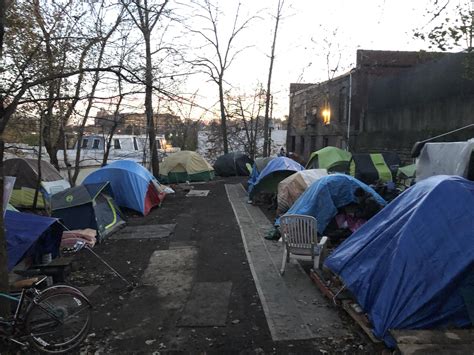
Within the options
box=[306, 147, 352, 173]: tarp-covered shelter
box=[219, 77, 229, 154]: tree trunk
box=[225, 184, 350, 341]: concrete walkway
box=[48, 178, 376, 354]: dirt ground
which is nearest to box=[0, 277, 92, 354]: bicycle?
box=[48, 178, 376, 354]: dirt ground

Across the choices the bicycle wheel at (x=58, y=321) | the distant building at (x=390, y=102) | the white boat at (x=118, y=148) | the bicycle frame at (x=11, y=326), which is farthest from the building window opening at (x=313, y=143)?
the bicycle frame at (x=11, y=326)

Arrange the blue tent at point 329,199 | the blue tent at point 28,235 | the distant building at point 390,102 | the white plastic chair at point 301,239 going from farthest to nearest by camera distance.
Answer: the distant building at point 390,102 < the blue tent at point 329,199 < the white plastic chair at point 301,239 < the blue tent at point 28,235

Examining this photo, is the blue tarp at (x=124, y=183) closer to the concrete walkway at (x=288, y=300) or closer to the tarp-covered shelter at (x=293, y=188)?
the tarp-covered shelter at (x=293, y=188)

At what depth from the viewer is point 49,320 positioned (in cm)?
475

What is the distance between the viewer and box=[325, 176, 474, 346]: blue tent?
4398 mm

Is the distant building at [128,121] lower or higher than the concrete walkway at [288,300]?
higher

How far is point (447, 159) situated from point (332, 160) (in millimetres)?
9308

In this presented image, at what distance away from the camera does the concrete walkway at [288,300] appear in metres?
5.21

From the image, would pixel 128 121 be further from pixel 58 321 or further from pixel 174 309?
pixel 58 321

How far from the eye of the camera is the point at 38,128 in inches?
421

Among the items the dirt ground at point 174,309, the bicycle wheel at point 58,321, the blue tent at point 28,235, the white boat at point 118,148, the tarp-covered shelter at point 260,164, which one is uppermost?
the white boat at point 118,148

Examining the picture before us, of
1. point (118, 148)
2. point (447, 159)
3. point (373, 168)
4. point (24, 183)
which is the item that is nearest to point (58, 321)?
point (447, 159)

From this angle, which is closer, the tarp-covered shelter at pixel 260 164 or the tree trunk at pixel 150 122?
the tree trunk at pixel 150 122

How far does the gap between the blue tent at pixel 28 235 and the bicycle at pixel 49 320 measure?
1.78 m
